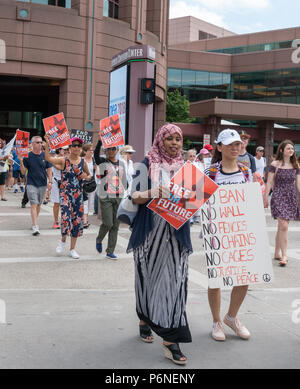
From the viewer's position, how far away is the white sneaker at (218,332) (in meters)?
4.32

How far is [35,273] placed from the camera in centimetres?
671

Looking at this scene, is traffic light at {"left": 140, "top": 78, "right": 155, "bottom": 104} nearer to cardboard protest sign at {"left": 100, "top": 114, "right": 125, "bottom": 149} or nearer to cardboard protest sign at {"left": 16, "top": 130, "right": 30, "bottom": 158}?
cardboard protest sign at {"left": 100, "top": 114, "right": 125, "bottom": 149}

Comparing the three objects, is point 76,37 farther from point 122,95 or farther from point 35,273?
point 35,273

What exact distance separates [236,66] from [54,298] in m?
53.0

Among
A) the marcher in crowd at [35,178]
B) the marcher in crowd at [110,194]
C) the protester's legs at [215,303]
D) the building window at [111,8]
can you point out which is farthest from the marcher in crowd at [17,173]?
the protester's legs at [215,303]

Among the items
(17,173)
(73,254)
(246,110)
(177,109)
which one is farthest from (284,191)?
(177,109)

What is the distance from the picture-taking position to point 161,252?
4.05 metres

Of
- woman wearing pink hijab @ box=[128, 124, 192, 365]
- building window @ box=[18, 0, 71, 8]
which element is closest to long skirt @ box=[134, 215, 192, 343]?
woman wearing pink hijab @ box=[128, 124, 192, 365]

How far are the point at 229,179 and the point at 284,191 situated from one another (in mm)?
3679

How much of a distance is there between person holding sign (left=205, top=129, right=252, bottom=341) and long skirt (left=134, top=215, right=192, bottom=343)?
1.71 feet

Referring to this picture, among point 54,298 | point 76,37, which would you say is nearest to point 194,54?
point 76,37

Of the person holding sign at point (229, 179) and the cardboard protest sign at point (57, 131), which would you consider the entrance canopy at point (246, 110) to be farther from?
the person holding sign at point (229, 179)

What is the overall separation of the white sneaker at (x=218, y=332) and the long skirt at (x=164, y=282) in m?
0.49

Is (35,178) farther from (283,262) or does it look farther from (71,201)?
(283,262)
